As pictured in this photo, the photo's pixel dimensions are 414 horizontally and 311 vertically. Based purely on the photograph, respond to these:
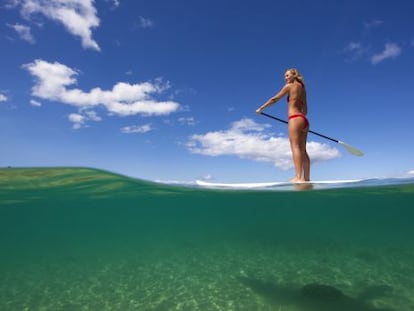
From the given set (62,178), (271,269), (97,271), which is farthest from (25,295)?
(62,178)

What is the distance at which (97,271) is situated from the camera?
9266mm

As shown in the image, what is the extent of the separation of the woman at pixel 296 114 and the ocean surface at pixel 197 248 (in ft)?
10.3

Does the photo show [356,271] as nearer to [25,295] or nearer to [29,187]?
[25,295]

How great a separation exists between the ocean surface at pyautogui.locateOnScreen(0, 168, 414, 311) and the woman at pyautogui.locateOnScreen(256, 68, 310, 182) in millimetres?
3128

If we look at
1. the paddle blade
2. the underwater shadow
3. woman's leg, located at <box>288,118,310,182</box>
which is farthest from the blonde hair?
the underwater shadow

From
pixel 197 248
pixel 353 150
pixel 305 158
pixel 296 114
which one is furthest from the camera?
pixel 197 248

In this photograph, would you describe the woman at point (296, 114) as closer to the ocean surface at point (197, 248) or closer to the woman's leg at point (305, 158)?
the woman's leg at point (305, 158)

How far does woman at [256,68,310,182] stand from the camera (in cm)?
776

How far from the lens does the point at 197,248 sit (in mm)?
14688

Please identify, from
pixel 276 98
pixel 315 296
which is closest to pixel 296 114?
pixel 276 98

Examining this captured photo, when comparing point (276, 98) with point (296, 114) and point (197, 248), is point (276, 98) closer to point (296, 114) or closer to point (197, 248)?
point (296, 114)

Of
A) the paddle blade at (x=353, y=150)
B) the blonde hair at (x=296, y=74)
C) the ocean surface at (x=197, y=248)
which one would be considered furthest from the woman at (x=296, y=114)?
the ocean surface at (x=197, y=248)

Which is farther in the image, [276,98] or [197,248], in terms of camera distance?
[197,248]

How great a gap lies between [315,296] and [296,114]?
174 inches
